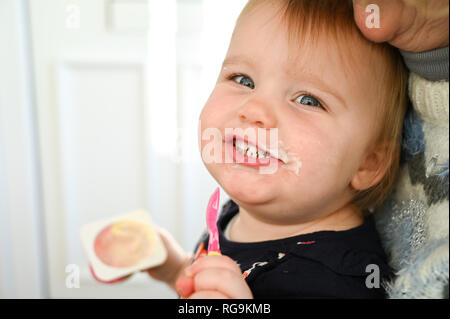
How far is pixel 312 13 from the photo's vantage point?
50cm

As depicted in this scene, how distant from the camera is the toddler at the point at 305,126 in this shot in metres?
0.49

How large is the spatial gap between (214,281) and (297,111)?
0.68 ft

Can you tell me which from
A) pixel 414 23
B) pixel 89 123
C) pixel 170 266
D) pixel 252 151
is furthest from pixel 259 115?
pixel 89 123

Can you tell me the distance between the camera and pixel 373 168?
0.58 m

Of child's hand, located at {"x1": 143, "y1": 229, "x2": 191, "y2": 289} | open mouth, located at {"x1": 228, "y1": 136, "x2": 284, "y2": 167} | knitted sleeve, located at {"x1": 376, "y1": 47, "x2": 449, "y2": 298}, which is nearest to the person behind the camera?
knitted sleeve, located at {"x1": 376, "y1": 47, "x2": 449, "y2": 298}

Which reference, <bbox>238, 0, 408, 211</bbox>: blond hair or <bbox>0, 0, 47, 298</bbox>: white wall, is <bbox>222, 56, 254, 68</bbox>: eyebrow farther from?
<bbox>0, 0, 47, 298</bbox>: white wall

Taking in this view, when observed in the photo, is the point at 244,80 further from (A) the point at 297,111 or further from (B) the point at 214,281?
(B) the point at 214,281

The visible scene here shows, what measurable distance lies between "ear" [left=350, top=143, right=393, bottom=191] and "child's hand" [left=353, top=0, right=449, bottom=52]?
6.3 inches

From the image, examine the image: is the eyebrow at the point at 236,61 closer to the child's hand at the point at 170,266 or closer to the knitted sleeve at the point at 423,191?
the knitted sleeve at the point at 423,191

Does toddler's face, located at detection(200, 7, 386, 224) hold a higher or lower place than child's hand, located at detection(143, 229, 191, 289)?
higher

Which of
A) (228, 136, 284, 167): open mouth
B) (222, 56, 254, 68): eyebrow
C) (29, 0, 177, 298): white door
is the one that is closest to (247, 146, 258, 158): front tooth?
(228, 136, 284, 167): open mouth

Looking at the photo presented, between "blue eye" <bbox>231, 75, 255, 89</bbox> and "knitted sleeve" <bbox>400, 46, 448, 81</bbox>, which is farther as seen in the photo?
"blue eye" <bbox>231, 75, 255, 89</bbox>

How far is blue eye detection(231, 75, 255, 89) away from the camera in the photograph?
0.54 m

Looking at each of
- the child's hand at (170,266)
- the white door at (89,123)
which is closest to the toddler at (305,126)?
the child's hand at (170,266)
